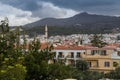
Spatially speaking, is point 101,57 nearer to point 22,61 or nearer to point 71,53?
point 71,53

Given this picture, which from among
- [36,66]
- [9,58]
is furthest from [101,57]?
[9,58]

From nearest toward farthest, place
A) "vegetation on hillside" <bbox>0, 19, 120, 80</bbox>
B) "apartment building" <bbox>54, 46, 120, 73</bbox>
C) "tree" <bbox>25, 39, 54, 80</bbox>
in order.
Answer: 1. "vegetation on hillside" <bbox>0, 19, 120, 80</bbox>
2. "tree" <bbox>25, 39, 54, 80</bbox>
3. "apartment building" <bbox>54, 46, 120, 73</bbox>

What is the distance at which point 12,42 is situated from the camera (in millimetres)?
20500

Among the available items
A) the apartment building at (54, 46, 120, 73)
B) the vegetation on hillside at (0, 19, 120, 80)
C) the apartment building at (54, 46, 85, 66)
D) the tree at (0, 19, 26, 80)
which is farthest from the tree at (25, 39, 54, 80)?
the apartment building at (54, 46, 85, 66)

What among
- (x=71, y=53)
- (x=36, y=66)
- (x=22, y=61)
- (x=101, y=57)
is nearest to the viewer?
(x=22, y=61)

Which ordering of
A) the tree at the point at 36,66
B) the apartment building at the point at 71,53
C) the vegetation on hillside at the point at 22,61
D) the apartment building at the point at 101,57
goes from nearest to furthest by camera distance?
1. the vegetation on hillside at the point at 22,61
2. the tree at the point at 36,66
3. the apartment building at the point at 101,57
4. the apartment building at the point at 71,53

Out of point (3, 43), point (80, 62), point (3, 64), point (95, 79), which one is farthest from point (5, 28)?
point (80, 62)

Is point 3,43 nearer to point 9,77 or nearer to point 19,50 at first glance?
point 19,50

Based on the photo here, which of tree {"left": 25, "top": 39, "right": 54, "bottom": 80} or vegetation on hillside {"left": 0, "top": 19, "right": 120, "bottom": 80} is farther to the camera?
tree {"left": 25, "top": 39, "right": 54, "bottom": 80}

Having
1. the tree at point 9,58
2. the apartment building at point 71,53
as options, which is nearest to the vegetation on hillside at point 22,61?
the tree at point 9,58

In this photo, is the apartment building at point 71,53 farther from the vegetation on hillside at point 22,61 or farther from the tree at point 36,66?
the tree at point 36,66

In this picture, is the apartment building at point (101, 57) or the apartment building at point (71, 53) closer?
the apartment building at point (101, 57)

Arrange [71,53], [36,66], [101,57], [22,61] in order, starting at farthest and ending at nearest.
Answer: [71,53] → [101,57] → [36,66] → [22,61]

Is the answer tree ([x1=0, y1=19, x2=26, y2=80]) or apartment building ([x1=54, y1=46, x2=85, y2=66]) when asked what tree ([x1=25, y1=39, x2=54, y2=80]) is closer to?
tree ([x1=0, y1=19, x2=26, y2=80])
